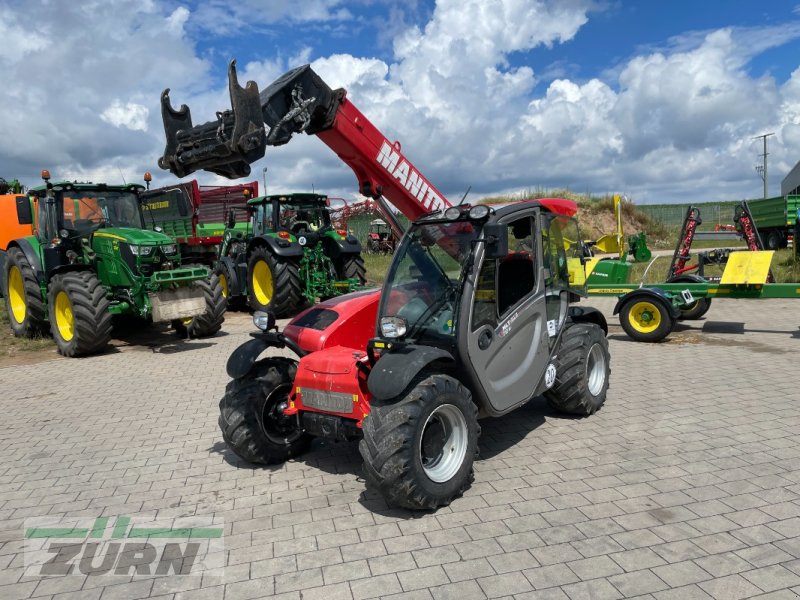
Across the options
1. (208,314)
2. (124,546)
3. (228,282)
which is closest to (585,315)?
(124,546)

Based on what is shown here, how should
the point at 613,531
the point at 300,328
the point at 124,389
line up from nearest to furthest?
the point at 613,531 → the point at 300,328 → the point at 124,389

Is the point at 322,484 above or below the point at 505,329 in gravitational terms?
below

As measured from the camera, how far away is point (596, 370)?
6.02 metres

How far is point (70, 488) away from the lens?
4543mm

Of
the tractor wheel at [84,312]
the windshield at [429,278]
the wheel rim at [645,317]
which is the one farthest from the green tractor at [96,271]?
the wheel rim at [645,317]

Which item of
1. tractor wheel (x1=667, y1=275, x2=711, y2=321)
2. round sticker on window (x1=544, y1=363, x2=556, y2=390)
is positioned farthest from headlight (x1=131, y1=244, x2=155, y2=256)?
tractor wheel (x1=667, y1=275, x2=711, y2=321)

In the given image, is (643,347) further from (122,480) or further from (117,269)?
(117,269)

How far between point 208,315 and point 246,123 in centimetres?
653

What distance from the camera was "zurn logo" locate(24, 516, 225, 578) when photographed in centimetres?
339

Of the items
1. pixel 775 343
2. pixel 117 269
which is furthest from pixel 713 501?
pixel 117 269

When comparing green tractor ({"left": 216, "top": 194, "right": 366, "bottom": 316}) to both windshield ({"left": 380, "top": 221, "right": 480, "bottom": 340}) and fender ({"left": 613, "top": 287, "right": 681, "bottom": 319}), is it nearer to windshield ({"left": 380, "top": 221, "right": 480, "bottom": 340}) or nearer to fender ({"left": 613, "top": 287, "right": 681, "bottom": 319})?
fender ({"left": 613, "top": 287, "right": 681, "bottom": 319})

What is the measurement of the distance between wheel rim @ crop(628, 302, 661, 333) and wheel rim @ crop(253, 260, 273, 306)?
6906 mm

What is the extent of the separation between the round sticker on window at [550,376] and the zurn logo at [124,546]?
2.84m

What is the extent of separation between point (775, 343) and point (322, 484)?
744 cm
